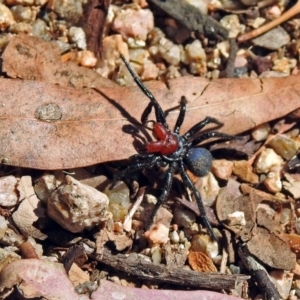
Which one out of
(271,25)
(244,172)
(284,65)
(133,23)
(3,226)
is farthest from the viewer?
(271,25)

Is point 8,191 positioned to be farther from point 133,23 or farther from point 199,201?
point 133,23

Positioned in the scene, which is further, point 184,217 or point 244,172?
point 244,172

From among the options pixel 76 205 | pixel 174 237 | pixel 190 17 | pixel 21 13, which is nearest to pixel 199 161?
pixel 174 237

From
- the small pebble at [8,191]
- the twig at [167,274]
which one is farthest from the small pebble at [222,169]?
the small pebble at [8,191]

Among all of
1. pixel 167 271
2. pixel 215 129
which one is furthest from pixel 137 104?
pixel 167 271

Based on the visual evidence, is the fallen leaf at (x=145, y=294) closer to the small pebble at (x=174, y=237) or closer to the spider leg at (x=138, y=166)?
the small pebble at (x=174, y=237)

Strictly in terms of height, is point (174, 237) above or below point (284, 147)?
below

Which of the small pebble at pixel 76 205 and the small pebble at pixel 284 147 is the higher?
the small pebble at pixel 284 147
